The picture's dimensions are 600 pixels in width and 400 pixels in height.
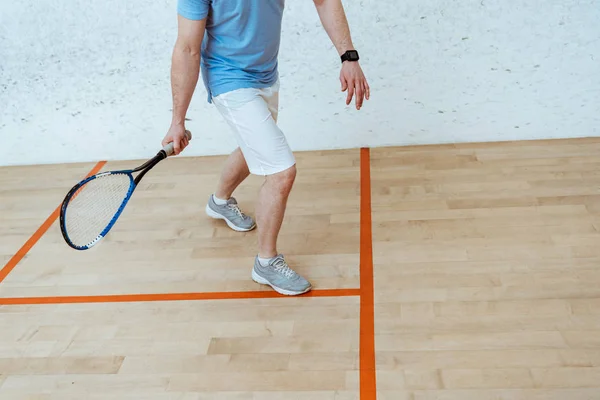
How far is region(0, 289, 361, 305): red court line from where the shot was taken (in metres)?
2.27

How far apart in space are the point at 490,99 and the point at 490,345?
1477mm

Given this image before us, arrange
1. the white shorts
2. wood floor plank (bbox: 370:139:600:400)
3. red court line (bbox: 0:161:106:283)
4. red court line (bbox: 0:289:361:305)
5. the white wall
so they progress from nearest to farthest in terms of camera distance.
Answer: wood floor plank (bbox: 370:139:600:400), the white shorts, red court line (bbox: 0:289:361:305), red court line (bbox: 0:161:106:283), the white wall

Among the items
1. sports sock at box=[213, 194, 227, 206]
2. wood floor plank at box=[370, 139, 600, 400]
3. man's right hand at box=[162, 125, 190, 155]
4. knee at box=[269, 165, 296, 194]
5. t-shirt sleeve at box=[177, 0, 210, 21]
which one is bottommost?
wood floor plank at box=[370, 139, 600, 400]

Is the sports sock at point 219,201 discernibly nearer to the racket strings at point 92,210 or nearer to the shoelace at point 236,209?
the shoelace at point 236,209

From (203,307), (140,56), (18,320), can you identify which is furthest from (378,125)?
(18,320)

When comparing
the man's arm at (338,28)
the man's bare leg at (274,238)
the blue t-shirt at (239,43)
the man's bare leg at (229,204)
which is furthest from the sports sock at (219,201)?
the man's arm at (338,28)

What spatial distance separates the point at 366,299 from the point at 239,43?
0.87m

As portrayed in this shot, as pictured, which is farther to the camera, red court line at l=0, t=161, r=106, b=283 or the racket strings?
red court line at l=0, t=161, r=106, b=283

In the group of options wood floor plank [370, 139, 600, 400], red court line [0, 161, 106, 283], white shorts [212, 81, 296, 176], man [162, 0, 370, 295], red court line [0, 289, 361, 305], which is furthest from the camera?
red court line [0, 161, 106, 283]

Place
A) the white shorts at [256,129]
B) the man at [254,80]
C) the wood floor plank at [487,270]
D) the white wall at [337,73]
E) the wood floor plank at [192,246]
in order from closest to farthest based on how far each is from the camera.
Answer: the wood floor plank at [487,270], the man at [254,80], the white shorts at [256,129], the wood floor plank at [192,246], the white wall at [337,73]

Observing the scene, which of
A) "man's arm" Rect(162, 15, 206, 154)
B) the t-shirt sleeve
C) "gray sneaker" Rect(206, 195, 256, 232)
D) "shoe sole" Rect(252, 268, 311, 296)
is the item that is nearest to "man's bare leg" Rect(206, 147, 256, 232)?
"gray sneaker" Rect(206, 195, 256, 232)

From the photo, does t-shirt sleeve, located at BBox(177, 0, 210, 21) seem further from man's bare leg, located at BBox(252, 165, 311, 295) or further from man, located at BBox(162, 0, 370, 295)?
man's bare leg, located at BBox(252, 165, 311, 295)

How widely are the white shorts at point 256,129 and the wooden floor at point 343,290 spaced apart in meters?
0.45

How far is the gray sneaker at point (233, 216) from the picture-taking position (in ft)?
8.79
